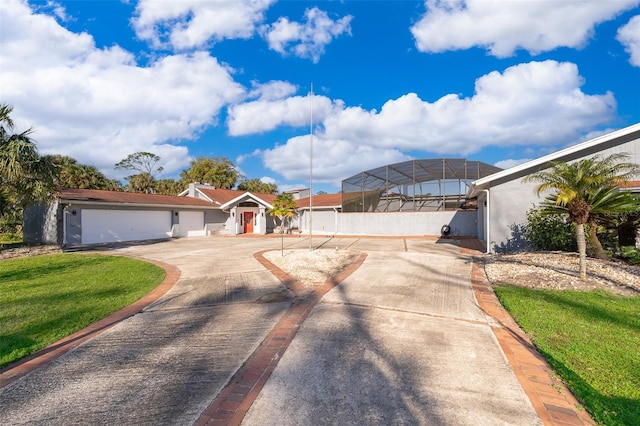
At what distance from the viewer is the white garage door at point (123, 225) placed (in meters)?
18.0

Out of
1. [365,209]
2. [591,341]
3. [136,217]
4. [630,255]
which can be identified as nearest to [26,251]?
[136,217]

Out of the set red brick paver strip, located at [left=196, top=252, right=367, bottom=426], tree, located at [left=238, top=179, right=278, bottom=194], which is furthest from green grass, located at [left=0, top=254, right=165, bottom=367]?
tree, located at [left=238, top=179, right=278, bottom=194]

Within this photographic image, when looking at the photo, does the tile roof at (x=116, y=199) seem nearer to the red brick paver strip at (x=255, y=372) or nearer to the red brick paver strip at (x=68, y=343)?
the red brick paver strip at (x=68, y=343)

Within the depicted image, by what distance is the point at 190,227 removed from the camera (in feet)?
78.6

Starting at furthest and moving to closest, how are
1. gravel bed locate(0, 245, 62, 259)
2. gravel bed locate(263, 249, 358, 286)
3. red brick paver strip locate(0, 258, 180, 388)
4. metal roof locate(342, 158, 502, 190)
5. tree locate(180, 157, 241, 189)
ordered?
1. tree locate(180, 157, 241, 189)
2. metal roof locate(342, 158, 502, 190)
3. gravel bed locate(0, 245, 62, 259)
4. gravel bed locate(263, 249, 358, 286)
5. red brick paver strip locate(0, 258, 180, 388)

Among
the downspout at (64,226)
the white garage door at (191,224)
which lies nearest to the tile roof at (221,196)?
the white garage door at (191,224)

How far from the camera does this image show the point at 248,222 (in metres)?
26.5

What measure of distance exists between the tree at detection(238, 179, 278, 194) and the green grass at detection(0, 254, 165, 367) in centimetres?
3209

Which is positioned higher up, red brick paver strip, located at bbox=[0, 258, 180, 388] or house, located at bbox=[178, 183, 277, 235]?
house, located at bbox=[178, 183, 277, 235]

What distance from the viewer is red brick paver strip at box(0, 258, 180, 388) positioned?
373 cm

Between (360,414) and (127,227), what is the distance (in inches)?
827

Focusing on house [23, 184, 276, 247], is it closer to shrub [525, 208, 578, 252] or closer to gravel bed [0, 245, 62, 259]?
gravel bed [0, 245, 62, 259]

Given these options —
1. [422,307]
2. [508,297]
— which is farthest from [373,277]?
[508,297]

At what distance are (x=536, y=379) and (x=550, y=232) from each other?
9.59m
